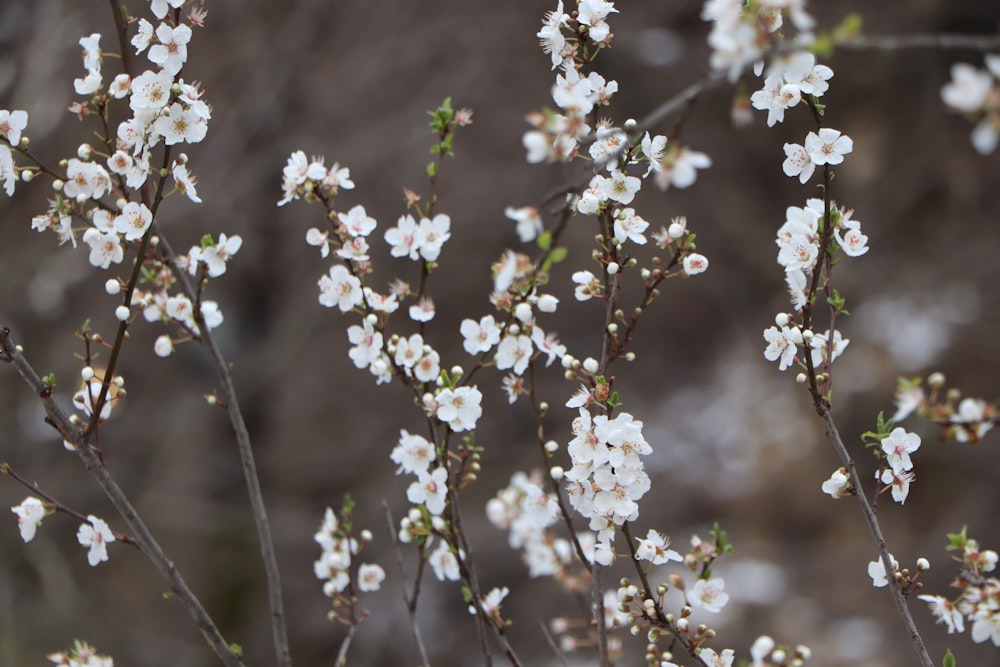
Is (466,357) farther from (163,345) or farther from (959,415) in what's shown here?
(959,415)

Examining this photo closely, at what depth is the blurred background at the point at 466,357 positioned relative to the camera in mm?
5184

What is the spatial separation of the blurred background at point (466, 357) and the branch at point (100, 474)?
11.9ft

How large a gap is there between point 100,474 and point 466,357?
4832 mm

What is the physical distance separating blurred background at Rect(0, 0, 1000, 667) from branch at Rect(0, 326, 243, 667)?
364 cm

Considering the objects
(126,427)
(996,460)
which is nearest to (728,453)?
(996,460)

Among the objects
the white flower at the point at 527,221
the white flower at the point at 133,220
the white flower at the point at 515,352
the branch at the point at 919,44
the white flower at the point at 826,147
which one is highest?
the white flower at the point at 826,147

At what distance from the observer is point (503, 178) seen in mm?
6309

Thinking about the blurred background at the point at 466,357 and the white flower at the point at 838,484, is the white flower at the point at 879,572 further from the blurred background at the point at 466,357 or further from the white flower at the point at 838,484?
the blurred background at the point at 466,357

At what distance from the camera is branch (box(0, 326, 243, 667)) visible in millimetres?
1352

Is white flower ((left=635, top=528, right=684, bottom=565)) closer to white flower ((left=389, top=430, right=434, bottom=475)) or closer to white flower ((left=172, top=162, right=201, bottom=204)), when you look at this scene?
white flower ((left=389, top=430, right=434, bottom=475))

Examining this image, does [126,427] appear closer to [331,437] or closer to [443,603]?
[331,437]

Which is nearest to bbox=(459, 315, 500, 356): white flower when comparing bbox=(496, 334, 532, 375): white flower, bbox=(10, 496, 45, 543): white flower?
bbox=(496, 334, 532, 375): white flower

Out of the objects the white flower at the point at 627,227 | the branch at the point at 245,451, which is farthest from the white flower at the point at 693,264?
the branch at the point at 245,451

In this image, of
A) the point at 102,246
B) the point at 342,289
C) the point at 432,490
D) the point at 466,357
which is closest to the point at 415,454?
the point at 432,490
